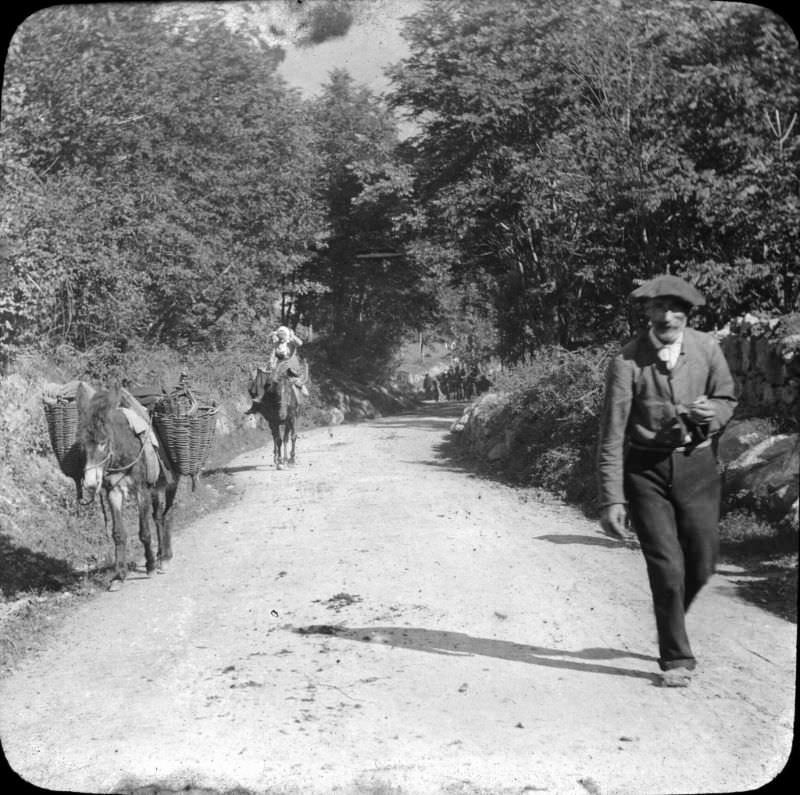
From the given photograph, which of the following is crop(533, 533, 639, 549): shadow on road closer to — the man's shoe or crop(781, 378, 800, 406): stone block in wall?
the man's shoe

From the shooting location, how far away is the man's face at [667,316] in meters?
4.95

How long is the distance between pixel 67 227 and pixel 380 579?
637 cm

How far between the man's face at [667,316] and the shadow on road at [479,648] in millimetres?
1721

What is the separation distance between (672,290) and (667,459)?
87 cm

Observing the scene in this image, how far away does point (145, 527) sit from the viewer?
9109mm

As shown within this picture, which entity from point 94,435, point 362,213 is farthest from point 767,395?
point 94,435

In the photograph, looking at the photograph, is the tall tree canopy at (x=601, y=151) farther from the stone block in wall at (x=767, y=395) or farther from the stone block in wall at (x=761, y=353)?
the stone block in wall at (x=767, y=395)

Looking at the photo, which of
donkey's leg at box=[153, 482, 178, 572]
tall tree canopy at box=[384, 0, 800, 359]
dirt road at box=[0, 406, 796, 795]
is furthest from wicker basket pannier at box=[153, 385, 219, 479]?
tall tree canopy at box=[384, 0, 800, 359]

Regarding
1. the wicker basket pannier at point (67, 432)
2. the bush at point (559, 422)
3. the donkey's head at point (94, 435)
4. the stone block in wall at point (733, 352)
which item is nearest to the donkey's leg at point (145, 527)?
the donkey's head at point (94, 435)

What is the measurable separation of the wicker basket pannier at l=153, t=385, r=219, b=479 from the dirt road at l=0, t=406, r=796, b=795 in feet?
2.95

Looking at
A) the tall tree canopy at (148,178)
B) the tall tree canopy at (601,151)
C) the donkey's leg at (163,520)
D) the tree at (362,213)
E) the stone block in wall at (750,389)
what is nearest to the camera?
the stone block in wall at (750,389)

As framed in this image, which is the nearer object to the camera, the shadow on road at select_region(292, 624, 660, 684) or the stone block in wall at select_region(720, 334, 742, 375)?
the stone block in wall at select_region(720, 334, 742, 375)

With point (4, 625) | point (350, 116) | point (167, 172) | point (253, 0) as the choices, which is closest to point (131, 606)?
point (4, 625)

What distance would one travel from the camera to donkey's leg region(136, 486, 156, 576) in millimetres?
9000
